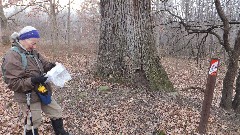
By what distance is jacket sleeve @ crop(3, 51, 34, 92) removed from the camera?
4.16 meters

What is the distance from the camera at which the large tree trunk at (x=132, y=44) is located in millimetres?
6988

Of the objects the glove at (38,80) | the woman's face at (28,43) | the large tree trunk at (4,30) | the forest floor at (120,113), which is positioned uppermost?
the large tree trunk at (4,30)

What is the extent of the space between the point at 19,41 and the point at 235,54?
5207 millimetres

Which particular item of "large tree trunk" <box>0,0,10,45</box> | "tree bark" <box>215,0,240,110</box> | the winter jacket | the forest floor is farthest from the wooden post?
"large tree trunk" <box>0,0,10,45</box>

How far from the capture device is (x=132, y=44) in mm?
7016

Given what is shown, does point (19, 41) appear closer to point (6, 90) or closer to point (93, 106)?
point (93, 106)

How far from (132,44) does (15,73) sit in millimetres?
3516

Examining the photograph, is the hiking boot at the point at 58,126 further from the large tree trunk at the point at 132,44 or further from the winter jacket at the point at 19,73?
the large tree trunk at the point at 132,44

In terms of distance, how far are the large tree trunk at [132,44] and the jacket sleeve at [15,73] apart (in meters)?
3.27

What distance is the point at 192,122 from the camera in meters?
5.88

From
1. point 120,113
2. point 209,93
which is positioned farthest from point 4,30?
point 209,93

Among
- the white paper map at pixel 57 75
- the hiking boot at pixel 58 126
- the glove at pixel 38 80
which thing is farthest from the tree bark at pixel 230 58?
the glove at pixel 38 80

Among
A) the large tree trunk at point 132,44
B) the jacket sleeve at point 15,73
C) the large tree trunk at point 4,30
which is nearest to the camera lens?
the jacket sleeve at point 15,73

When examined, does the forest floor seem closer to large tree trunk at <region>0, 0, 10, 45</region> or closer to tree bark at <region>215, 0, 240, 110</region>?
tree bark at <region>215, 0, 240, 110</region>
